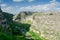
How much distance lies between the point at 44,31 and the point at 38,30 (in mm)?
12136

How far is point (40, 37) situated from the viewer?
12500 cm

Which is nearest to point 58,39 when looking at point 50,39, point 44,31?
point 50,39

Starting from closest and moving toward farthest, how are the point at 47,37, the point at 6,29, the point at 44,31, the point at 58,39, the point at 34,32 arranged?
the point at 58,39 < the point at 47,37 < the point at 44,31 < the point at 6,29 < the point at 34,32

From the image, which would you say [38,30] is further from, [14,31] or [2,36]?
[2,36]

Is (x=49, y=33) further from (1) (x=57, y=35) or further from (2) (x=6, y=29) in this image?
(2) (x=6, y=29)

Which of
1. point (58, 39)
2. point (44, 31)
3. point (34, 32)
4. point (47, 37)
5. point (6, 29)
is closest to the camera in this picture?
point (58, 39)

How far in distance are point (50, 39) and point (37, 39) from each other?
16.3m

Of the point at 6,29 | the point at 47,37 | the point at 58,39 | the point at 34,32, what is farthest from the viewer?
the point at 34,32

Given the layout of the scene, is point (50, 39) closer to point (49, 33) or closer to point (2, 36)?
point (49, 33)

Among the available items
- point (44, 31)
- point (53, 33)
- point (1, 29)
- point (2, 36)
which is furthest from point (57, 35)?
point (1, 29)

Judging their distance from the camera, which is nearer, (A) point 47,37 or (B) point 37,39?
(A) point 47,37

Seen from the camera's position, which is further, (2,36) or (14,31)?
(14,31)

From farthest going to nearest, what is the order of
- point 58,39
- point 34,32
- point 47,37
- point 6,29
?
point 34,32
point 6,29
point 47,37
point 58,39

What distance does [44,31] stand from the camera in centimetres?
12319
